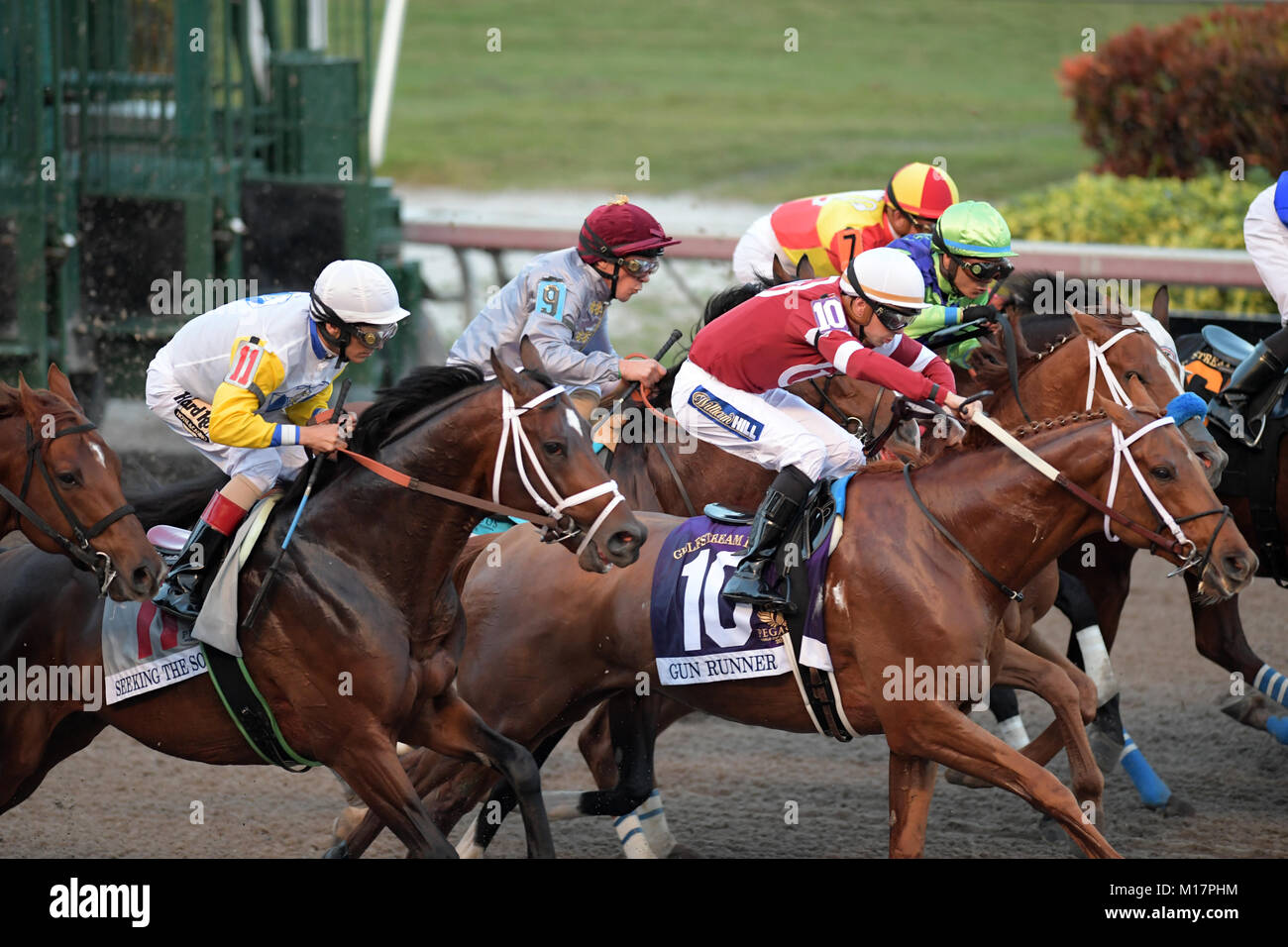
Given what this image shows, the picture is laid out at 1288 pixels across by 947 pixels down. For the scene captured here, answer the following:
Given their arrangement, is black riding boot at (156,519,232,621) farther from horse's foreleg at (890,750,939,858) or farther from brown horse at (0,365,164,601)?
horse's foreleg at (890,750,939,858)

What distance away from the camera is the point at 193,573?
4652mm

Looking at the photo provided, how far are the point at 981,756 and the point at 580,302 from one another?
85.2 inches

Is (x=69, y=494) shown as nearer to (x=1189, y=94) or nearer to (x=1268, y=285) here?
(x=1268, y=285)

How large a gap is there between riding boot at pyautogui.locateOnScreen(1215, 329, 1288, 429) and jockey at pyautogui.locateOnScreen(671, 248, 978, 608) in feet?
5.45

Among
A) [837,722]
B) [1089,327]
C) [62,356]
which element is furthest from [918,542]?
[62,356]

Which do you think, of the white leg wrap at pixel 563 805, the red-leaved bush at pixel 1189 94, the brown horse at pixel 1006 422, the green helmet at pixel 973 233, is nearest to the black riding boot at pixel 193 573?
the brown horse at pixel 1006 422

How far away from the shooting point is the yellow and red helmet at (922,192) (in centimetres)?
627

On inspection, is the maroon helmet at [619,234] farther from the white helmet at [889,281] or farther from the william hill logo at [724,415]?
the white helmet at [889,281]

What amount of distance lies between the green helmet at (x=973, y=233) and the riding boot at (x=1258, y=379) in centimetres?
121

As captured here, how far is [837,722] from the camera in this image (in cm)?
489

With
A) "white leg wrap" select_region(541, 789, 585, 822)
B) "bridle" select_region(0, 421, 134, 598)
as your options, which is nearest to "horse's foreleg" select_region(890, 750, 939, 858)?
"white leg wrap" select_region(541, 789, 585, 822)

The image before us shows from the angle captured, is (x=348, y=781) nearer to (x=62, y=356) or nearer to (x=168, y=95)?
(x=62, y=356)

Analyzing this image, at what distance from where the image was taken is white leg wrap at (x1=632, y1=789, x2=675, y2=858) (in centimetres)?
568
